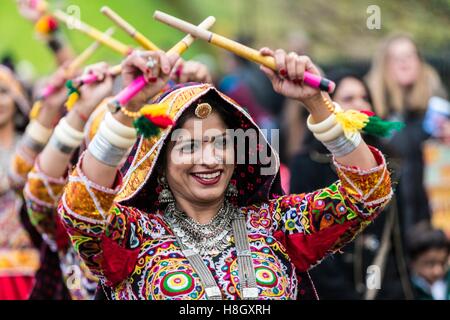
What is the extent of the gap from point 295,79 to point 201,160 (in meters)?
0.44

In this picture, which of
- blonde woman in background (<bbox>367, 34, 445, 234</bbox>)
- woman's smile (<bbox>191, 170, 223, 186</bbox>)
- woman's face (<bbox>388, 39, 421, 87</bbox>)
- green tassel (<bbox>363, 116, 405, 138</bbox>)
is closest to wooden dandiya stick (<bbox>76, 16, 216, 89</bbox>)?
woman's smile (<bbox>191, 170, 223, 186</bbox>)

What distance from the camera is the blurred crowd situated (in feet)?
21.9

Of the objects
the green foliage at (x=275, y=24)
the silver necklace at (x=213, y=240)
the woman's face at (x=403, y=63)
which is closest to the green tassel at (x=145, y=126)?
the silver necklace at (x=213, y=240)

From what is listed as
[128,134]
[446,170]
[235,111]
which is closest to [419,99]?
[446,170]

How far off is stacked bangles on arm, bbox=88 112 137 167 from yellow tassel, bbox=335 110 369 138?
2.62 feet

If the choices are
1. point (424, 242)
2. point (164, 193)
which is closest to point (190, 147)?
point (164, 193)

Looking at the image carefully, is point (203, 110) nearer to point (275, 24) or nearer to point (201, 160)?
point (201, 160)

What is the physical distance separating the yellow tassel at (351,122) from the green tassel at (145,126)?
0.76m

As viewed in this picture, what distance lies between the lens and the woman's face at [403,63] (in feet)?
29.9

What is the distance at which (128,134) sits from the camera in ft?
13.1

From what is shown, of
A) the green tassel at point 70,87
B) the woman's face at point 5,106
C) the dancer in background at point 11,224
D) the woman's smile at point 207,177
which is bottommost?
the dancer in background at point 11,224

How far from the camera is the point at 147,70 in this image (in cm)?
399

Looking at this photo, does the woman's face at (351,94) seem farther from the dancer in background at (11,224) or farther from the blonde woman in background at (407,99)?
the blonde woman in background at (407,99)
